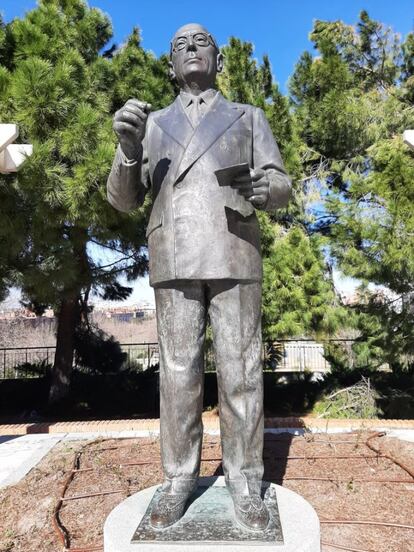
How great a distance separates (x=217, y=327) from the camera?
2498 millimetres

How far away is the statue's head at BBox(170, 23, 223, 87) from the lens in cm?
254

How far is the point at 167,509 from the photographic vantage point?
2.24 meters

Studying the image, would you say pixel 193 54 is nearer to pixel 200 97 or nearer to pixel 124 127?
pixel 200 97

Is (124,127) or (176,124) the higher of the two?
(176,124)

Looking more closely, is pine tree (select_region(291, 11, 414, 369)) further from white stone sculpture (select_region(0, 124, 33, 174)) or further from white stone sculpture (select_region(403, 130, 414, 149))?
white stone sculpture (select_region(0, 124, 33, 174))

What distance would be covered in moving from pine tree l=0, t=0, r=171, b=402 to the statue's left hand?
3.84 m

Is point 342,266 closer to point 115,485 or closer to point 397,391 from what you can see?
point 397,391

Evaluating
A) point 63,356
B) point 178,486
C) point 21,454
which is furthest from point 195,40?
point 63,356

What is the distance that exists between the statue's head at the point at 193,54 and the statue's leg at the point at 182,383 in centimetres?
111

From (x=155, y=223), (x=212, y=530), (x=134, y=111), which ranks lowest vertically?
(x=212, y=530)

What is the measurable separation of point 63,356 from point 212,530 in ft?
27.1

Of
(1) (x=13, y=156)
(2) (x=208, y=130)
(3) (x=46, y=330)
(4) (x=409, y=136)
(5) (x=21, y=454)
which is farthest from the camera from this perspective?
(3) (x=46, y=330)

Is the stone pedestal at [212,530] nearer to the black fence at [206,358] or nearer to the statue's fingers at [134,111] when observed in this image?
the statue's fingers at [134,111]

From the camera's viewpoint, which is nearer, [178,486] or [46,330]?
[178,486]
